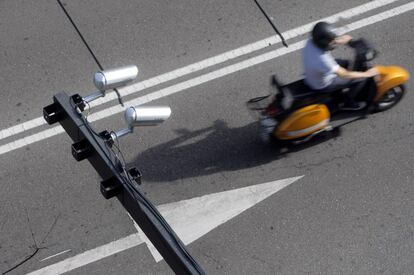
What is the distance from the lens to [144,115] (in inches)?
196

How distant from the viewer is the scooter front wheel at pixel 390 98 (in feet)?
30.0

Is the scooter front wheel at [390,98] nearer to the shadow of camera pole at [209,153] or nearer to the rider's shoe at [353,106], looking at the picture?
the rider's shoe at [353,106]

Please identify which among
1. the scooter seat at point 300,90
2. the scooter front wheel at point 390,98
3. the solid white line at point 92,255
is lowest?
the scooter front wheel at point 390,98

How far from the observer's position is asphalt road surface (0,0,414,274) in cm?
835

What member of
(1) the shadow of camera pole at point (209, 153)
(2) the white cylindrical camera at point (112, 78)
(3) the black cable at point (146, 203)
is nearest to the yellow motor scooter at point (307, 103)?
(1) the shadow of camera pole at point (209, 153)

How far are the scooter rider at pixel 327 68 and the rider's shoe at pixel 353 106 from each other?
0.06m

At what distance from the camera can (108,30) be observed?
10312 millimetres

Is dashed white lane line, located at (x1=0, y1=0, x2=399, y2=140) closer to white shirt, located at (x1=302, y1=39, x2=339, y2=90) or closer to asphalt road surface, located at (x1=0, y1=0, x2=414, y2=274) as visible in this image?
asphalt road surface, located at (x1=0, y1=0, x2=414, y2=274)

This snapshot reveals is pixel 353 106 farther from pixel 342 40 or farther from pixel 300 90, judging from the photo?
pixel 342 40

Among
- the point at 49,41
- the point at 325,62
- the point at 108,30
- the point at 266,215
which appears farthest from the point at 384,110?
the point at 49,41

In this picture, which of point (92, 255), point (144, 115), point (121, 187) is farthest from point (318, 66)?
point (121, 187)

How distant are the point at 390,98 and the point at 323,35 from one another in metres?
1.72

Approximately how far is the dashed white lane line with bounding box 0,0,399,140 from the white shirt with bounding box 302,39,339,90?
1814 millimetres

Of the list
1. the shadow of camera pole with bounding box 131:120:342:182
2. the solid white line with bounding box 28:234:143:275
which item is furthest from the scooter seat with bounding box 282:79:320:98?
the solid white line with bounding box 28:234:143:275
